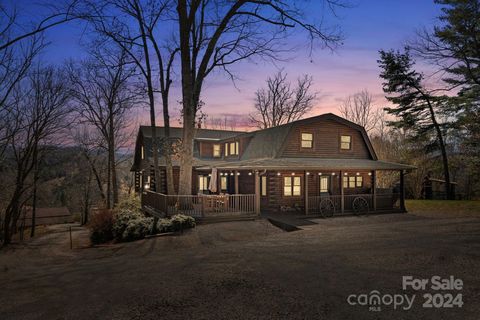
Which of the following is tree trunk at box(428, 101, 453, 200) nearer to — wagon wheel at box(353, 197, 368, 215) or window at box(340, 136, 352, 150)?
window at box(340, 136, 352, 150)

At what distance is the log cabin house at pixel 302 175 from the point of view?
1762cm

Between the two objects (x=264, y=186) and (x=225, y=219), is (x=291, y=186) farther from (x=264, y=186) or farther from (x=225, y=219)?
(x=225, y=219)

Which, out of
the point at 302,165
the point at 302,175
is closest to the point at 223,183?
the point at 302,175

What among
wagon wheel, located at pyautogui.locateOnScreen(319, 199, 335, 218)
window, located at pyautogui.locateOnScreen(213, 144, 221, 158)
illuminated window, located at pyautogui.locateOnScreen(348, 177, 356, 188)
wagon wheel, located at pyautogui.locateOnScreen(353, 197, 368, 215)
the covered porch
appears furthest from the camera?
window, located at pyautogui.locateOnScreen(213, 144, 221, 158)

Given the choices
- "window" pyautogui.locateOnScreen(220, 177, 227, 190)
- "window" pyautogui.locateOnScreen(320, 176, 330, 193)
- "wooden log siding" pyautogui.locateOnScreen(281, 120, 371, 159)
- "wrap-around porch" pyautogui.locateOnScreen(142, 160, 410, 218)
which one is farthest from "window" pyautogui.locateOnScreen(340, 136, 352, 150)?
"window" pyautogui.locateOnScreen(220, 177, 227, 190)

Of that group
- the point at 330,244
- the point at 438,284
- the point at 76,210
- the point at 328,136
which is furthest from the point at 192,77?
the point at 76,210

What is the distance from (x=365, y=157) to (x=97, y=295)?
2218 centimetres

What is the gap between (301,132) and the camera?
861 inches

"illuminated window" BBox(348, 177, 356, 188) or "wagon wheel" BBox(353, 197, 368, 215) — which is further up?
"illuminated window" BBox(348, 177, 356, 188)

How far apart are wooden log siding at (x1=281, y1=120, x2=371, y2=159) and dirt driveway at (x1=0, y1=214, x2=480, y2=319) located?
10248mm

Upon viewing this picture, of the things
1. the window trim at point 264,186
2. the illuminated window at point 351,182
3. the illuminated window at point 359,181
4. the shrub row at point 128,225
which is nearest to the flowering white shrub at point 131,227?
the shrub row at point 128,225

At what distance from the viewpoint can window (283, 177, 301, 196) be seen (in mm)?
20750

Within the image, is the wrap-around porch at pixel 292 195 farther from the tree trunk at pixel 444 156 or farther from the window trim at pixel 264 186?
the tree trunk at pixel 444 156

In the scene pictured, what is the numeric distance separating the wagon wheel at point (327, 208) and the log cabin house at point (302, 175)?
0.06 meters
